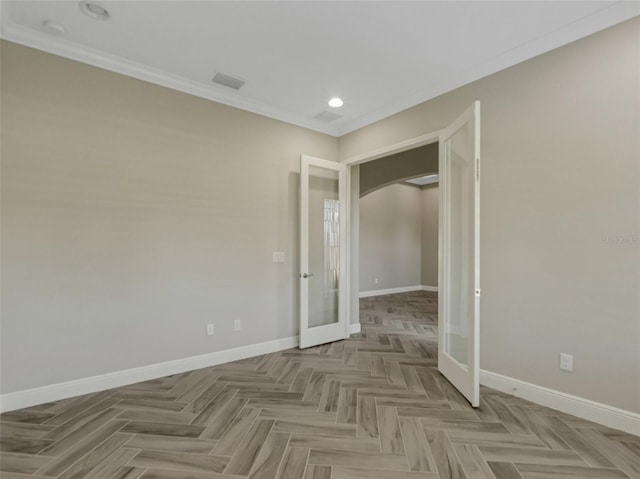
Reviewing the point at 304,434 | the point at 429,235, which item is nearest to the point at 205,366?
the point at 304,434

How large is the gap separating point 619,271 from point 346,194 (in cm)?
291

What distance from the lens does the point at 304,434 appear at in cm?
214

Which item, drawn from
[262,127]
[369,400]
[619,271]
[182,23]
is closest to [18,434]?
[369,400]

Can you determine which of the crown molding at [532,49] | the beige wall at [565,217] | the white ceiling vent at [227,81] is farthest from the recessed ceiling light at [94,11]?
the beige wall at [565,217]

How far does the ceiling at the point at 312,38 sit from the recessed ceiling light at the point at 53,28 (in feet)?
0.10

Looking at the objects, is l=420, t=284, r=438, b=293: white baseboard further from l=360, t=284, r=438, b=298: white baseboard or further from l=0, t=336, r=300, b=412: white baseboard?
l=0, t=336, r=300, b=412: white baseboard

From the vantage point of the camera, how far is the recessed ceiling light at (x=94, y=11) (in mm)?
2181

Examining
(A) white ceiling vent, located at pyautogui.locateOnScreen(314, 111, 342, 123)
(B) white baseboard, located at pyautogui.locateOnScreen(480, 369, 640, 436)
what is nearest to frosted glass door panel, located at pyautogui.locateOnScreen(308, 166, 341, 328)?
(A) white ceiling vent, located at pyautogui.locateOnScreen(314, 111, 342, 123)

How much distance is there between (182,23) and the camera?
2.36m

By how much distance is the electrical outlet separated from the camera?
238 cm

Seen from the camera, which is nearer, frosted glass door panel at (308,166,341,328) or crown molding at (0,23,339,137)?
crown molding at (0,23,339,137)

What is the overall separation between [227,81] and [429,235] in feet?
24.5

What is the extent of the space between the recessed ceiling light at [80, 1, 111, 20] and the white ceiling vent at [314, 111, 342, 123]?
7.61 ft

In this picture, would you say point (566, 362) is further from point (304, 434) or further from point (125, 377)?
point (125, 377)
